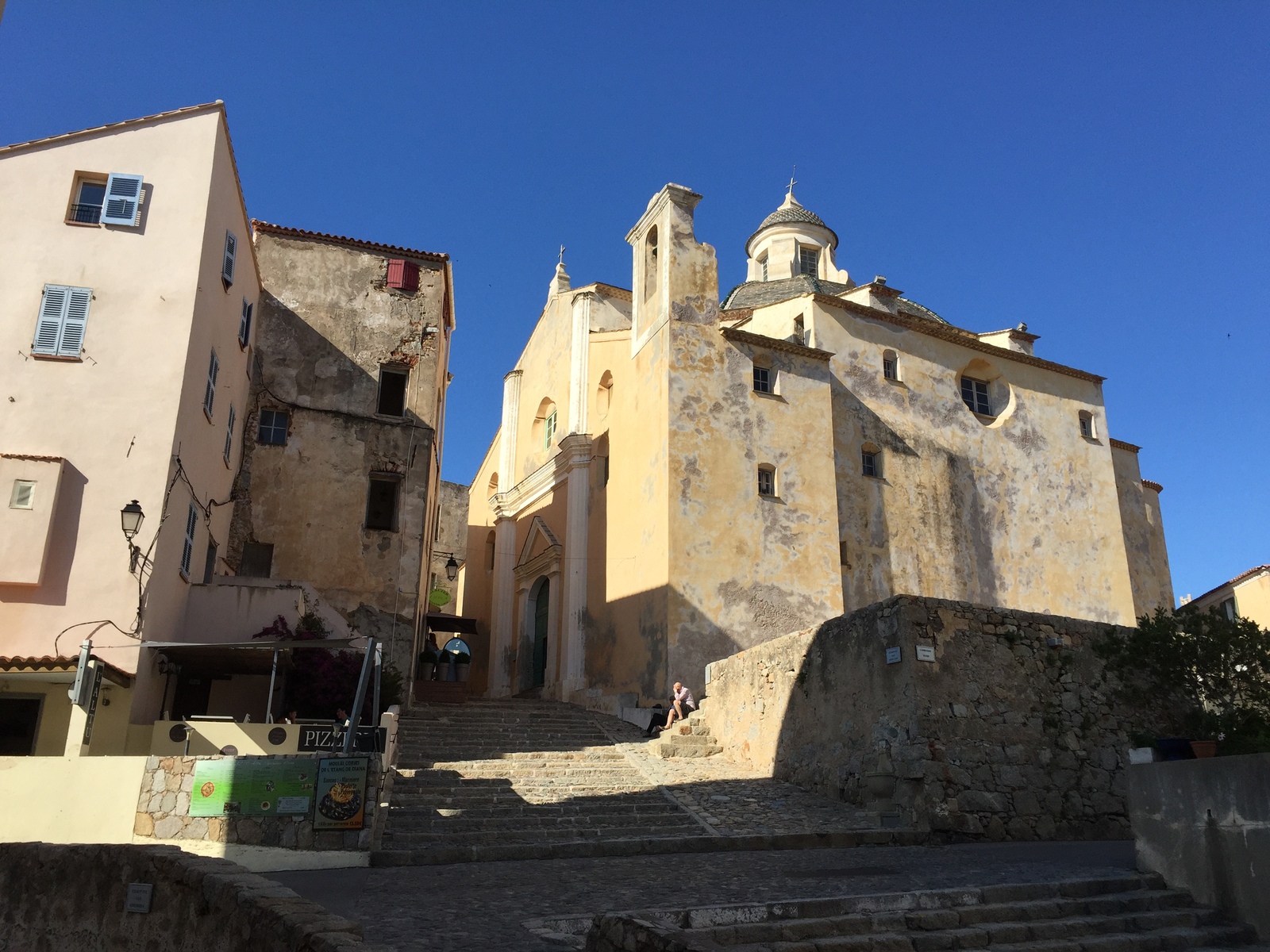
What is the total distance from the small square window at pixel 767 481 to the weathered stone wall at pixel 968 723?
8.49 metres

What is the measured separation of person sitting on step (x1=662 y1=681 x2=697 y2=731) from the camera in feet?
62.2

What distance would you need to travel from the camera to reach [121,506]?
1448 cm

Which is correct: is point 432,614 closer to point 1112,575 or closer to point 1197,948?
point 1112,575

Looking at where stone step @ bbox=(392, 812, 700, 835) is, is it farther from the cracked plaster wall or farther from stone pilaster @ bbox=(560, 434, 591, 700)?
stone pilaster @ bbox=(560, 434, 591, 700)

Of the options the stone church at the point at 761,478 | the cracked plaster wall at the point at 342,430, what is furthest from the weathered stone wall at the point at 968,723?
the cracked plaster wall at the point at 342,430

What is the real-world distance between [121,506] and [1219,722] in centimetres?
1523

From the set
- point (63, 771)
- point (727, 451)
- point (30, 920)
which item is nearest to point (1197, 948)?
point (30, 920)

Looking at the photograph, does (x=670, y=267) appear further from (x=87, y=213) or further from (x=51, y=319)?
(x=51, y=319)

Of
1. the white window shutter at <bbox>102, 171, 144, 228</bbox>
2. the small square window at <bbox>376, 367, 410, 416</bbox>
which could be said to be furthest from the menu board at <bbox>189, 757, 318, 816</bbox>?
the small square window at <bbox>376, 367, 410, 416</bbox>

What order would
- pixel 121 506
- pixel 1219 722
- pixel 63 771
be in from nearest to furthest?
pixel 63 771, pixel 1219 722, pixel 121 506

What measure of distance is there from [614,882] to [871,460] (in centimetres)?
1858

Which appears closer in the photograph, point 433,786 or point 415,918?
point 415,918

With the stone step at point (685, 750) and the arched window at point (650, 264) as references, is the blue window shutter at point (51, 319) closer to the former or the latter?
the stone step at point (685, 750)

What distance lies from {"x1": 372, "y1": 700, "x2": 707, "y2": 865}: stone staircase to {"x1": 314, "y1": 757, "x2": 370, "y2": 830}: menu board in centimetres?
46
